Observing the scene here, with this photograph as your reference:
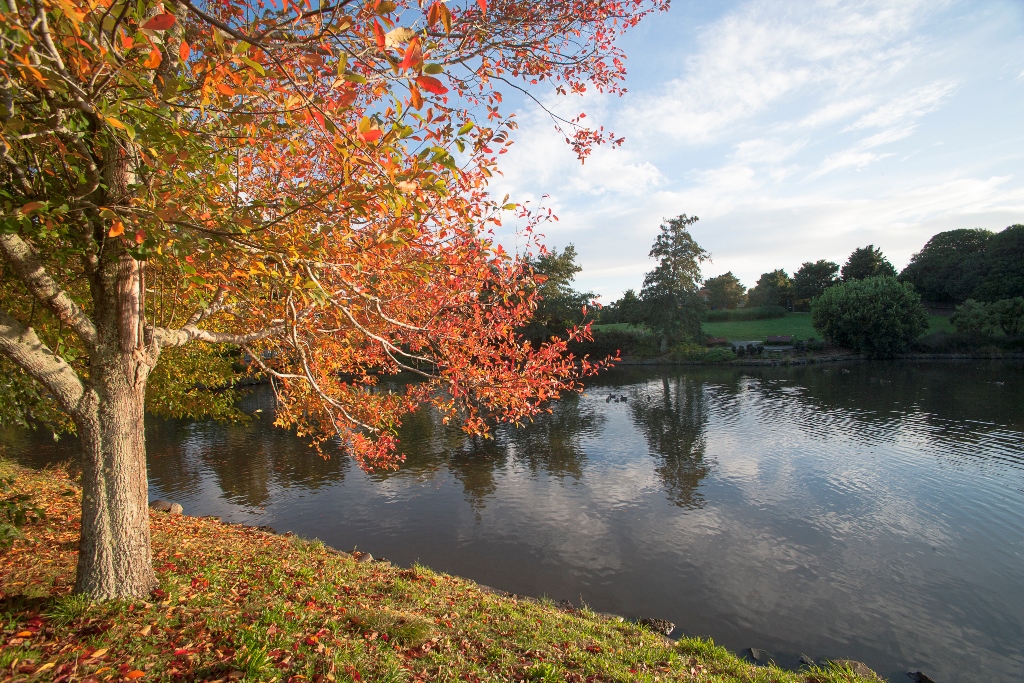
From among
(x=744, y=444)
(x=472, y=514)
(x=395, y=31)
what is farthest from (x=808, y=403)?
(x=395, y=31)

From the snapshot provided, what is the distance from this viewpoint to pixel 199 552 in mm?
9156

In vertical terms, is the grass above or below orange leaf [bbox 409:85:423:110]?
below

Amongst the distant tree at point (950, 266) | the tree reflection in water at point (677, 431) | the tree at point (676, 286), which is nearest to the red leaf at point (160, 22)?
the tree reflection in water at point (677, 431)

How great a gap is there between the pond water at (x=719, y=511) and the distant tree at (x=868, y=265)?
173 feet

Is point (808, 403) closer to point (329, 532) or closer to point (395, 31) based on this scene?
point (329, 532)

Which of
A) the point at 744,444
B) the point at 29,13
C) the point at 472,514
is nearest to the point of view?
the point at 29,13

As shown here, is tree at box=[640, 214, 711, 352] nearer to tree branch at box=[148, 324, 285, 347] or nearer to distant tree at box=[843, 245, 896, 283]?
distant tree at box=[843, 245, 896, 283]

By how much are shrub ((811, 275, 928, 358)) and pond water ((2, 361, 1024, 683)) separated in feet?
83.8

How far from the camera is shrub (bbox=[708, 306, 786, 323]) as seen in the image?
8288 cm

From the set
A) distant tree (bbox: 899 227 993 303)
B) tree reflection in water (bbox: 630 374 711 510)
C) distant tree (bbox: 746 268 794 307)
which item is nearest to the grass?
tree reflection in water (bbox: 630 374 711 510)

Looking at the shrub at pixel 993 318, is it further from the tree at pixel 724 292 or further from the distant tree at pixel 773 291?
the tree at pixel 724 292

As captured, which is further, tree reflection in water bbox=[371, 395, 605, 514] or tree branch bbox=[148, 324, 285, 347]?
tree reflection in water bbox=[371, 395, 605, 514]

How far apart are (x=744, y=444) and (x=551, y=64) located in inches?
796

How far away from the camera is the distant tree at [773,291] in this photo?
8912 cm
